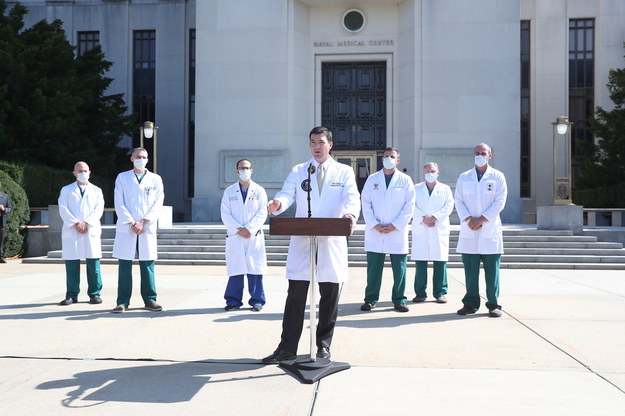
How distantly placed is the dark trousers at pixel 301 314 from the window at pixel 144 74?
3010cm

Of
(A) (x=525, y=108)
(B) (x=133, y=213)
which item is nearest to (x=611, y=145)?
(A) (x=525, y=108)

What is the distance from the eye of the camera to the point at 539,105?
31344mm

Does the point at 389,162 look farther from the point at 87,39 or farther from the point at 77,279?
the point at 87,39

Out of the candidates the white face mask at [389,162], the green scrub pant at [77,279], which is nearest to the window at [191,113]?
the green scrub pant at [77,279]

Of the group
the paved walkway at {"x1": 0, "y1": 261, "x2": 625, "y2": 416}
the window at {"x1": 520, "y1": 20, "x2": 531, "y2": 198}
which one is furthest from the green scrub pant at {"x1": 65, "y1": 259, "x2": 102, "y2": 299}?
the window at {"x1": 520, "y1": 20, "x2": 531, "y2": 198}

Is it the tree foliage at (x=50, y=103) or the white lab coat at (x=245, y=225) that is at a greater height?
the tree foliage at (x=50, y=103)

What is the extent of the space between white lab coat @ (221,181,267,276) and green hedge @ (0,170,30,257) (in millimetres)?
9774

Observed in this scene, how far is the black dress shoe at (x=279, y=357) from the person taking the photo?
16.8 feet

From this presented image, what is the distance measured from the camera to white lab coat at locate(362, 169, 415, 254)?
26.7ft

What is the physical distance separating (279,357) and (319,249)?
1005mm

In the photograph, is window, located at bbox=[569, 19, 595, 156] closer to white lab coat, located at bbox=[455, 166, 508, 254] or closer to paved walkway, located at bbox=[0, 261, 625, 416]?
paved walkway, located at bbox=[0, 261, 625, 416]

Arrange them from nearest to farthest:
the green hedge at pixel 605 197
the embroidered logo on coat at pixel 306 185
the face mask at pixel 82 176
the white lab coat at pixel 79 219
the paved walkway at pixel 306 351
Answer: the paved walkway at pixel 306 351
the embroidered logo on coat at pixel 306 185
the white lab coat at pixel 79 219
the face mask at pixel 82 176
the green hedge at pixel 605 197

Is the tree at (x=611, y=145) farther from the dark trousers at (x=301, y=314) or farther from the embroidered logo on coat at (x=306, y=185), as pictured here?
the embroidered logo on coat at (x=306, y=185)

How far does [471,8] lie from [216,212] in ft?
42.2
